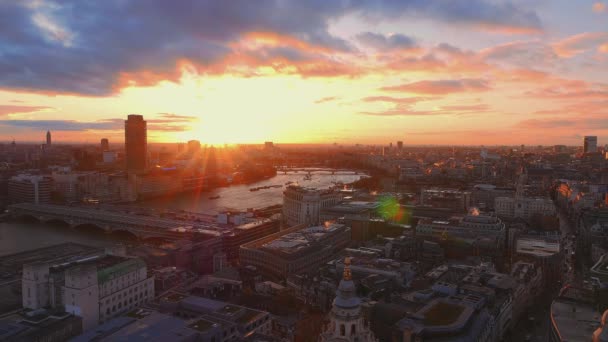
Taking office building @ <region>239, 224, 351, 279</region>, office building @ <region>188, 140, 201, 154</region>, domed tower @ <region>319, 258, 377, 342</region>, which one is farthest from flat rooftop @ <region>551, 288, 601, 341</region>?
office building @ <region>188, 140, 201, 154</region>

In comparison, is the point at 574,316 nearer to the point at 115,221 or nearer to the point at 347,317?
the point at 347,317

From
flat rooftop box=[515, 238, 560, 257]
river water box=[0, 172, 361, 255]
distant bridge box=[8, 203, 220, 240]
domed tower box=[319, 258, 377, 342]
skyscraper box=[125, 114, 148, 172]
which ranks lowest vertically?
river water box=[0, 172, 361, 255]

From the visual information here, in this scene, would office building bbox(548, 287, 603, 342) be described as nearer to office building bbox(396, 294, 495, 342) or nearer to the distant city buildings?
office building bbox(396, 294, 495, 342)

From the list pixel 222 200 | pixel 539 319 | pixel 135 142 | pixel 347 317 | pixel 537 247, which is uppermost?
pixel 135 142

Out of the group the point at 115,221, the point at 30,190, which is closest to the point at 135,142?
the point at 30,190

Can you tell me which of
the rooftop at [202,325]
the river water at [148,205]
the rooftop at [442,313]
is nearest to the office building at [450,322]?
the rooftop at [442,313]

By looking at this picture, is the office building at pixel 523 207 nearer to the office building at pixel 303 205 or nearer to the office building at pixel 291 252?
the office building at pixel 303 205

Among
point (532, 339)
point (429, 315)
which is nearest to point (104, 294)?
point (429, 315)
